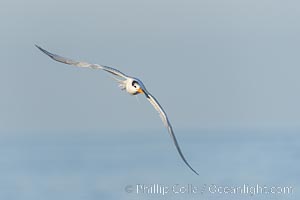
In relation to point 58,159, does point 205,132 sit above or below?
above

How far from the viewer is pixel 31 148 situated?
52.6 meters

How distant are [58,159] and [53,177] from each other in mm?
6978

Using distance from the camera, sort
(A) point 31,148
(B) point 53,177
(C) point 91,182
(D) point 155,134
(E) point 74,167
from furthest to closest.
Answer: (D) point 155,134 → (A) point 31,148 → (E) point 74,167 → (B) point 53,177 → (C) point 91,182

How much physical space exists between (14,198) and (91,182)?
3.59 metres

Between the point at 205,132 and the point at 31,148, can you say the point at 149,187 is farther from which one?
the point at 205,132

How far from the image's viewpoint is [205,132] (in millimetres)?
59312

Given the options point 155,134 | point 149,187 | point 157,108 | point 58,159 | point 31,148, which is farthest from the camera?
point 155,134

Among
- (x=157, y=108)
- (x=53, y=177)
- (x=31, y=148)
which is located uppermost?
(x=31, y=148)

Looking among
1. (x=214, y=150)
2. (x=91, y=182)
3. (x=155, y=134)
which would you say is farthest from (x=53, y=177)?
(x=155, y=134)

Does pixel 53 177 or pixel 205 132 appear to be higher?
pixel 205 132

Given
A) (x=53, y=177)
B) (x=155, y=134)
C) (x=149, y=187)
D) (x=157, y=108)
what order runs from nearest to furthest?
(x=157, y=108) → (x=149, y=187) → (x=53, y=177) → (x=155, y=134)

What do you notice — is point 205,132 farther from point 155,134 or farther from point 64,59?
point 64,59

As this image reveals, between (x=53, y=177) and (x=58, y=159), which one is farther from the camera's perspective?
(x=58, y=159)

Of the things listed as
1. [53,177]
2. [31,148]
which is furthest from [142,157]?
[31,148]
